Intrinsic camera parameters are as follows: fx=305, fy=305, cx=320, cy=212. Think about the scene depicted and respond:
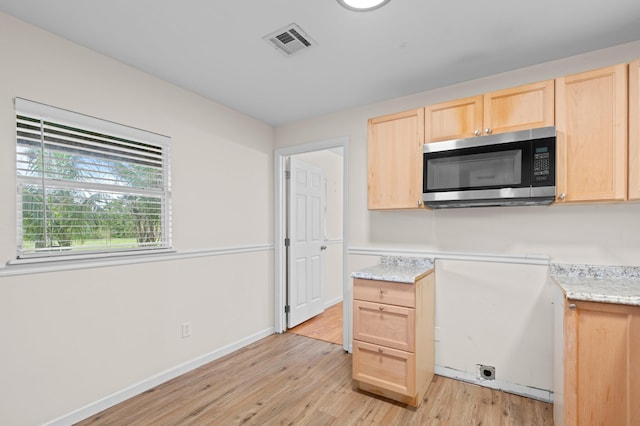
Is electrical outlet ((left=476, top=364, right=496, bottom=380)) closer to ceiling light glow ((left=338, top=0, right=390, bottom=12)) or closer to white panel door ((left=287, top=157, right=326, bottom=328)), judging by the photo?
white panel door ((left=287, top=157, right=326, bottom=328))

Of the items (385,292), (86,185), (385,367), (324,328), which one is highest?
(86,185)

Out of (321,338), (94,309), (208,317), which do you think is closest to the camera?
(94,309)

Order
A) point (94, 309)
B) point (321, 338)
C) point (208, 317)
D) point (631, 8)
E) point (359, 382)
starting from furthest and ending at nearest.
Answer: point (321, 338), point (208, 317), point (359, 382), point (94, 309), point (631, 8)

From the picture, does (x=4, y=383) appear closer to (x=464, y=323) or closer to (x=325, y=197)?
(x=464, y=323)

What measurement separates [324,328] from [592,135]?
10.2 feet

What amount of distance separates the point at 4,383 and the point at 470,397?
9.64 feet

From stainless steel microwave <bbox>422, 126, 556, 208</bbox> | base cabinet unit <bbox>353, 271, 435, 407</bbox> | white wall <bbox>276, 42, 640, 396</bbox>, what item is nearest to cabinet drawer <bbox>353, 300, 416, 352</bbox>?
base cabinet unit <bbox>353, 271, 435, 407</bbox>

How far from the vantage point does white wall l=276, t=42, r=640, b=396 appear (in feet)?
6.60

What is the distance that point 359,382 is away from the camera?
235 cm

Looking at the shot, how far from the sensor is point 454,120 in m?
2.24

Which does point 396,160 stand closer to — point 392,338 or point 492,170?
point 492,170

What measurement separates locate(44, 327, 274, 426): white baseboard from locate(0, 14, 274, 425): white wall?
34 mm

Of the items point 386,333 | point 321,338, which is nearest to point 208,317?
point 321,338

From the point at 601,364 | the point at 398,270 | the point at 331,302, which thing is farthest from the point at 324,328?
the point at 601,364
